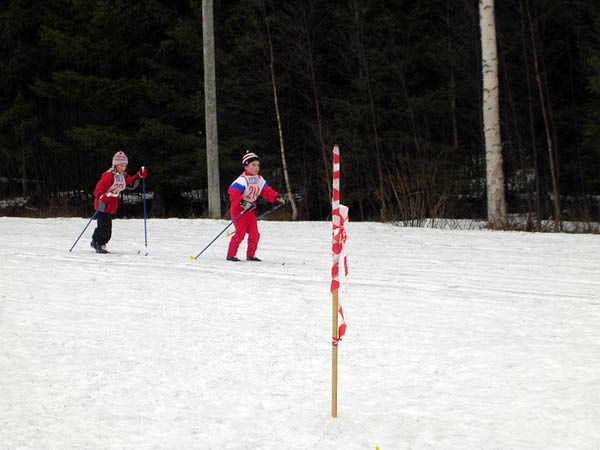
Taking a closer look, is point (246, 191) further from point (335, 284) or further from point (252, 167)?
point (335, 284)

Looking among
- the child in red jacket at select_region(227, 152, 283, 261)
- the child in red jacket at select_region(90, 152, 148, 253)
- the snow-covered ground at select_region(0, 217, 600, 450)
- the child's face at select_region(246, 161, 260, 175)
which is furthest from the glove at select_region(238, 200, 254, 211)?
the child in red jacket at select_region(90, 152, 148, 253)

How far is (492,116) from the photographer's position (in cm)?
1408

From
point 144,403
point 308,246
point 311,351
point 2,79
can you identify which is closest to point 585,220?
point 308,246

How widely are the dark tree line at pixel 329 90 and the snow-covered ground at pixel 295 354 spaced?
11107 mm

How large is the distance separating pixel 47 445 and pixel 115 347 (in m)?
1.68

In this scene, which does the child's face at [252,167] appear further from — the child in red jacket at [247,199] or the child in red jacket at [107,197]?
the child in red jacket at [107,197]

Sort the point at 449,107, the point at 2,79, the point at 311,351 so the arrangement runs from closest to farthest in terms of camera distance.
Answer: the point at 311,351
the point at 449,107
the point at 2,79

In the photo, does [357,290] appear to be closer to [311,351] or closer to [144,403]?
[311,351]

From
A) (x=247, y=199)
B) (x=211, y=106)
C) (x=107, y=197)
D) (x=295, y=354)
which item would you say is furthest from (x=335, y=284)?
(x=211, y=106)

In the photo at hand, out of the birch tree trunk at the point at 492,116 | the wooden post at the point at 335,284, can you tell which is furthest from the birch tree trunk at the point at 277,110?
the wooden post at the point at 335,284

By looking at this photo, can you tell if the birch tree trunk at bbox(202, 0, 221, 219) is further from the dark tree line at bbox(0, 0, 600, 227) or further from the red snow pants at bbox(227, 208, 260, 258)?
the red snow pants at bbox(227, 208, 260, 258)

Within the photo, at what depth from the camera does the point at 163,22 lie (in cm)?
2227

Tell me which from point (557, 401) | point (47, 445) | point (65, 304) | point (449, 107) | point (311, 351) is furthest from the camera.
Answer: point (449, 107)

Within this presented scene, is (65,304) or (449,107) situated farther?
(449,107)
